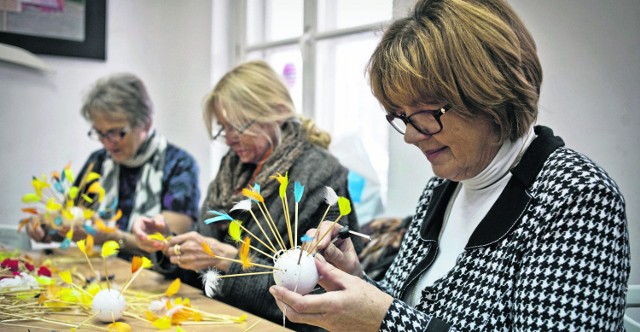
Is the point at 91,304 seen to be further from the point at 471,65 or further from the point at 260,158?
the point at 471,65

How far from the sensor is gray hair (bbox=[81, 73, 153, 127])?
115 inches

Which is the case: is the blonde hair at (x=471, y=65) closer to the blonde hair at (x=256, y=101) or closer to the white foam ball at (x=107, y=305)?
the white foam ball at (x=107, y=305)

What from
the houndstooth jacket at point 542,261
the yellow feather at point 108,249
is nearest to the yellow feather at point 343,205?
the houndstooth jacket at point 542,261

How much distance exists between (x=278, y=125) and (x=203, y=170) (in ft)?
6.90

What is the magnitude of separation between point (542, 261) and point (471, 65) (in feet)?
1.31

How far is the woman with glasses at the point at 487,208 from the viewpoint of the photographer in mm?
1129

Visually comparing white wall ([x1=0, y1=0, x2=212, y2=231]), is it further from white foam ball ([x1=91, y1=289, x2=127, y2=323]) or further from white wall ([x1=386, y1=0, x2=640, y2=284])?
white wall ([x1=386, y1=0, x2=640, y2=284])

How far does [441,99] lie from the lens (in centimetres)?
130

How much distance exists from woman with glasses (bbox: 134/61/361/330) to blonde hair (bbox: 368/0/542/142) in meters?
0.81

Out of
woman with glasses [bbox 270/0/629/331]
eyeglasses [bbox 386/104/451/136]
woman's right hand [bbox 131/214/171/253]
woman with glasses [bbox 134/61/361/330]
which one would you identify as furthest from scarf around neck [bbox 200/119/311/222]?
eyeglasses [bbox 386/104/451/136]

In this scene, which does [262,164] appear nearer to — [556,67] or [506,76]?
[556,67]

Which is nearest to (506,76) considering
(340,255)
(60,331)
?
(340,255)

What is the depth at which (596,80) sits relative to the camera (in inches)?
77.0

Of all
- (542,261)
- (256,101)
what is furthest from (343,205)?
(256,101)
